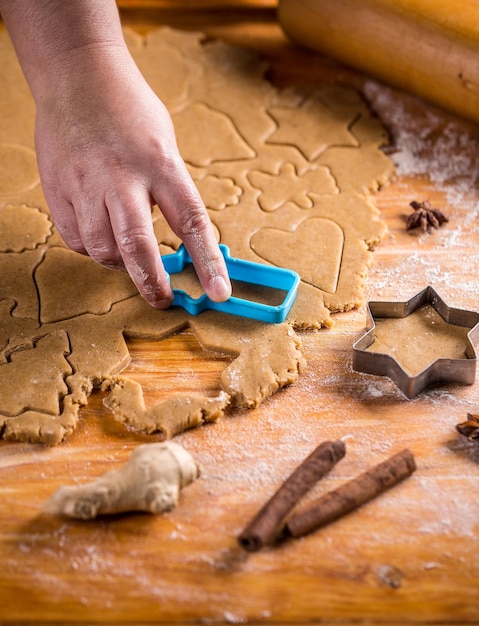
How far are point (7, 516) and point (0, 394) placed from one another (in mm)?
257

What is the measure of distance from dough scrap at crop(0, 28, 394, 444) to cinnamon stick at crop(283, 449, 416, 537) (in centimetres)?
26

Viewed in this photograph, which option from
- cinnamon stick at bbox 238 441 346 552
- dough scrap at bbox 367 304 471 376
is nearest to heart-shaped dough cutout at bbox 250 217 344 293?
dough scrap at bbox 367 304 471 376

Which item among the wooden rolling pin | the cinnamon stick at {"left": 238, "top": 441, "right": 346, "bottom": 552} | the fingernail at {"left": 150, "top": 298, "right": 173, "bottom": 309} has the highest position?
the wooden rolling pin

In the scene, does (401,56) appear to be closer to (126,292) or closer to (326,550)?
(126,292)

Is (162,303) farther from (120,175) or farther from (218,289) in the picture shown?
(120,175)

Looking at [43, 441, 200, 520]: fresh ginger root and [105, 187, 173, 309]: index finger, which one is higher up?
[105, 187, 173, 309]: index finger

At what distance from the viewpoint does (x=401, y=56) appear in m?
2.08

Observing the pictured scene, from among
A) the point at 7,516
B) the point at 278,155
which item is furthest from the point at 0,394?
the point at 278,155

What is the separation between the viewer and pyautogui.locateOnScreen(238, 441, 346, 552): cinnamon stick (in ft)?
3.64

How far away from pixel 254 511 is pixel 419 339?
1.62 feet

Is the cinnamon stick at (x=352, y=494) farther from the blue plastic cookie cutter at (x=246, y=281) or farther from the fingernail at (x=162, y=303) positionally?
the fingernail at (x=162, y=303)

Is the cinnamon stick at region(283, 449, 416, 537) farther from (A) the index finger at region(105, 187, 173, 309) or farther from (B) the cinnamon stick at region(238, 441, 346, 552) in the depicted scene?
(A) the index finger at region(105, 187, 173, 309)

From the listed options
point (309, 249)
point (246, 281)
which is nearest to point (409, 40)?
point (309, 249)

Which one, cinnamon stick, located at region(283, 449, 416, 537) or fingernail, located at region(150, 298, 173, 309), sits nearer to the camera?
cinnamon stick, located at region(283, 449, 416, 537)
